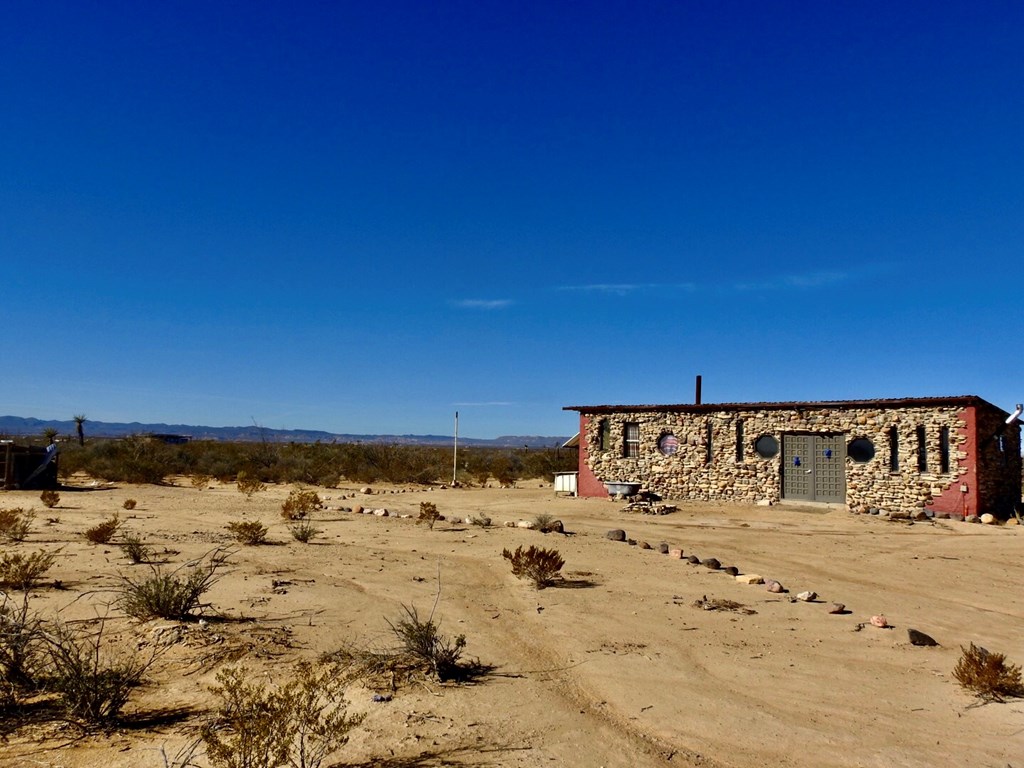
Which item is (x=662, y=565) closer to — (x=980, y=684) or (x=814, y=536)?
(x=980, y=684)

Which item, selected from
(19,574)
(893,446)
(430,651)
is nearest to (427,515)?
(19,574)

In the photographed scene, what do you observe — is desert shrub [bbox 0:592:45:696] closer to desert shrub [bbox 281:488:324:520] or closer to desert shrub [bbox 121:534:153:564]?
desert shrub [bbox 121:534:153:564]

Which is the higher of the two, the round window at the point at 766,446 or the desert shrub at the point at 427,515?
the round window at the point at 766,446

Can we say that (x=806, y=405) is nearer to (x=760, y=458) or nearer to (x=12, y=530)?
(x=760, y=458)

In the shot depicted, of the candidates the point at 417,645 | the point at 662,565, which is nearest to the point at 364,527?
the point at 662,565

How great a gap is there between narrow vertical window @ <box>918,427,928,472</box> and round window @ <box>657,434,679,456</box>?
7.60 m

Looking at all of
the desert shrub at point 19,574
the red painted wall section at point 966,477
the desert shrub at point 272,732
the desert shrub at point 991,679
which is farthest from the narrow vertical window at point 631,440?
the desert shrub at point 272,732

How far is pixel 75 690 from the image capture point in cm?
479

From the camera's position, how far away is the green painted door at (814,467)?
22062mm

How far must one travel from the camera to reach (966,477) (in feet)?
64.8

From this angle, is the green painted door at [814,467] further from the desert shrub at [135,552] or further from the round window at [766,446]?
the desert shrub at [135,552]

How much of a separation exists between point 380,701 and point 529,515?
14.2 meters

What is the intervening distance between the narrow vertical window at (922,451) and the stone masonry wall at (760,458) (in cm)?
9

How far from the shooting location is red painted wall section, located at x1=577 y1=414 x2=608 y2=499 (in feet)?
86.3
